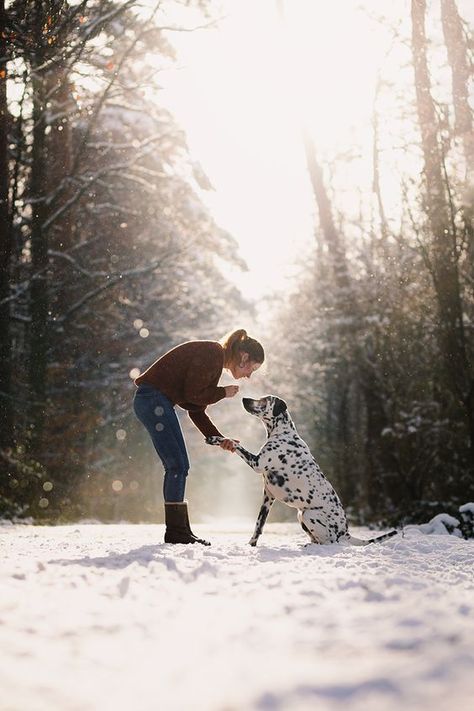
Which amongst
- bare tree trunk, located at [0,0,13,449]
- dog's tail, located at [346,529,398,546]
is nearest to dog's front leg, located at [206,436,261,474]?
dog's tail, located at [346,529,398,546]

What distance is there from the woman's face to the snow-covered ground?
7.11 feet

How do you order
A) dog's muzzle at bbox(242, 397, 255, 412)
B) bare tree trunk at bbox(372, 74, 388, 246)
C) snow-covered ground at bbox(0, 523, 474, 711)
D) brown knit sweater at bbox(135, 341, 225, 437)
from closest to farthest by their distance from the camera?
snow-covered ground at bbox(0, 523, 474, 711) → brown knit sweater at bbox(135, 341, 225, 437) → dog's muzzle at bbox(242, 397, 255, 412) → bare tree trunk at bbox(372, 74, 388, 246)

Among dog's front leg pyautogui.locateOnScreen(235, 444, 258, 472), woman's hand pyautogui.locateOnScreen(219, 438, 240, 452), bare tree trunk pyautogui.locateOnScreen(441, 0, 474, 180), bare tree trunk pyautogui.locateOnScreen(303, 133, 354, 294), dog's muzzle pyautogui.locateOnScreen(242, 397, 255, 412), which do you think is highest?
bare tree trunk pyautogui.locateOnScreen(441, 0, 474, 180)

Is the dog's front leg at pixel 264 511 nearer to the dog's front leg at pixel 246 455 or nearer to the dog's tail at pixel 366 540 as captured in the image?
the dog's front leg at pixel 246 455

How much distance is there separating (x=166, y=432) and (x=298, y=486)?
1.27 meters

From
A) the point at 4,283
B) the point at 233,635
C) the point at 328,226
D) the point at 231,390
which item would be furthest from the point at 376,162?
the point at 233,635

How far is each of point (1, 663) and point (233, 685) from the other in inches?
34.1

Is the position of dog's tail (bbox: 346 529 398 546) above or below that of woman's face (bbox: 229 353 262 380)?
below

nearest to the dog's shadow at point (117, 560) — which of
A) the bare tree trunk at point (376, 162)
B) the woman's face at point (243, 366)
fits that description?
the woman's face at point (243, 366)

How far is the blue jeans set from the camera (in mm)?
7070

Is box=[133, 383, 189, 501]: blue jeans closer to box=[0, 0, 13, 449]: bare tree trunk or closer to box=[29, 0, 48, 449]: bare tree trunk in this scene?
box=[0, 0, 13, 449]: bare tree trunk

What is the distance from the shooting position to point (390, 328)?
53.2 feet

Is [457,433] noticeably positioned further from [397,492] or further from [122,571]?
[122,571]

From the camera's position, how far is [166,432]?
7086 millimetres
